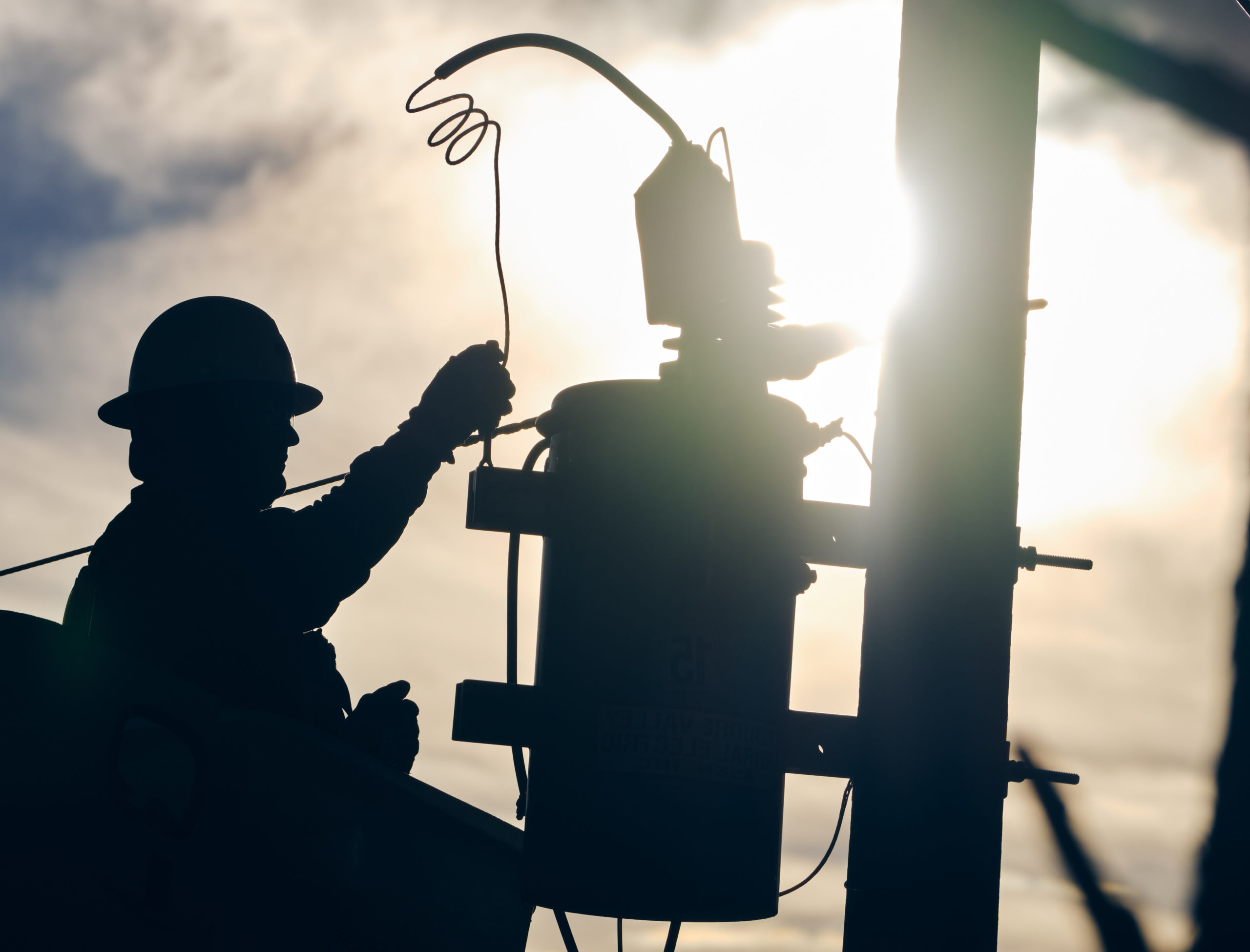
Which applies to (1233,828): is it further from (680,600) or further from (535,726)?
(535,726)

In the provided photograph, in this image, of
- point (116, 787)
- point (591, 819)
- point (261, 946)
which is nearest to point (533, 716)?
point (591, 819)

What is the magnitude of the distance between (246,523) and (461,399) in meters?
0.76

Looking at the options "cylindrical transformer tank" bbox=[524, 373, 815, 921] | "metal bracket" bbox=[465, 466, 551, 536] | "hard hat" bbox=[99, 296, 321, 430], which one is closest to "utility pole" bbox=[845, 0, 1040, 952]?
"cylindrical transformer tank" bbox=[524, 373, 815, 921]

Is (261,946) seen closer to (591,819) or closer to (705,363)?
(591,819)

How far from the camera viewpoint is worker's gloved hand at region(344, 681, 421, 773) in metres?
3.15

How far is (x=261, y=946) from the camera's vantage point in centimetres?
228

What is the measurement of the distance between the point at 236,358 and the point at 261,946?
2.27 m

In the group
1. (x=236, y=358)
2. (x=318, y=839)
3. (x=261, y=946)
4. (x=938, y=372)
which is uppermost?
(x=236, y=358)

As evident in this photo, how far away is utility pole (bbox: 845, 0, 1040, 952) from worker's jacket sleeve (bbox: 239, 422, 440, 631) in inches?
65.4

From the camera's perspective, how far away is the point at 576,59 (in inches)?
131

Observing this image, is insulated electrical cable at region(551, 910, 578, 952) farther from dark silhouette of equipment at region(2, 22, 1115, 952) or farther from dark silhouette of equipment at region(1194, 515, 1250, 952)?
dark silhouette of equipment at region(1194, 515, 1250, 952)

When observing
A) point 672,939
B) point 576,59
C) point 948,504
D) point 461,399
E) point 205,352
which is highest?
point 576,59

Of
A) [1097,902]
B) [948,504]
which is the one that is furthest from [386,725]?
[1097,902]

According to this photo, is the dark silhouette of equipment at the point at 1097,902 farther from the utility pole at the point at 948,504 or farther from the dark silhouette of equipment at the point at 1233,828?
the utility pole at the point at 948,504
